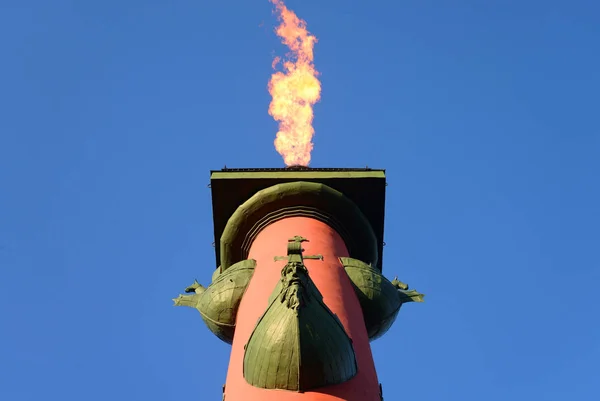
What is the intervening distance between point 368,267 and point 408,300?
4.97 ft

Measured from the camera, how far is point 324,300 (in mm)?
13141

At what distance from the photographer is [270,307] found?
1171 cm

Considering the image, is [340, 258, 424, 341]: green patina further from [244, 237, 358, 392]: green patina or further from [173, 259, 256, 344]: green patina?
[244, 237, 358, 392]: green patina

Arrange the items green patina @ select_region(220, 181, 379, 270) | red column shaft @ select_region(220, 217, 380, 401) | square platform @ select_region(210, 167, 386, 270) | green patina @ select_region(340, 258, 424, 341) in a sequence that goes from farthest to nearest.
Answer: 1. square platform @ select_region(210, 167, 386, 270)
2. green patina @ select_region(220, 181, 379, 270)
3. green patina @ select_region(340, 258, 424, 341)
4. red column shaft @ select_region(220, 217, 380, 401)

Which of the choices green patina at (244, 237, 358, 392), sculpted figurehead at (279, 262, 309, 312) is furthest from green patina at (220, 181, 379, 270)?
sculpted figurehead at (279, 262, 309, 312)

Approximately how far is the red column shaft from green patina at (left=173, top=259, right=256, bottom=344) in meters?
0.21

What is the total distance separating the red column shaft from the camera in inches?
444

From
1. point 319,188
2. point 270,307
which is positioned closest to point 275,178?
point 319,188

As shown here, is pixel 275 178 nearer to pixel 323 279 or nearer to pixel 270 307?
pixel 323 279

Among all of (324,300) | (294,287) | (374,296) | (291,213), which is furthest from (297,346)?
(291,213)

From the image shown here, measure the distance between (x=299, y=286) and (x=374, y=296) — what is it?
3913mm

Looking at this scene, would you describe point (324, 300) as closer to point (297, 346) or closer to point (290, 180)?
point (297, 346)

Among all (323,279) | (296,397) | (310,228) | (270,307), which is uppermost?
(310,228)

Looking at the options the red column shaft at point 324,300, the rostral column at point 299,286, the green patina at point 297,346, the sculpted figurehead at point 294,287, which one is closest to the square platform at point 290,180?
the rostral column at point 299,286
